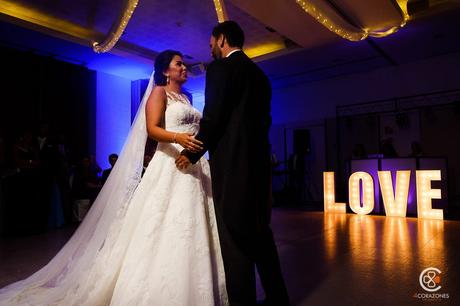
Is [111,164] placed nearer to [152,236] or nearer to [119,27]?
[119,27]

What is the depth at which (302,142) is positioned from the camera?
10.1m

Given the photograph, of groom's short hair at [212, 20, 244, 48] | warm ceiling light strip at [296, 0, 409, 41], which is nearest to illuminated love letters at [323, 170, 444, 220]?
warm ceiling light strip at [296, 0, 409, 41]

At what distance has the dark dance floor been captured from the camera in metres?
2.18

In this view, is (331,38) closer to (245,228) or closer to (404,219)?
(404,219)

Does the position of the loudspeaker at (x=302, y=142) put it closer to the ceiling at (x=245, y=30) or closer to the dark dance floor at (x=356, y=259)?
the ceiling at (x=245, y=30)

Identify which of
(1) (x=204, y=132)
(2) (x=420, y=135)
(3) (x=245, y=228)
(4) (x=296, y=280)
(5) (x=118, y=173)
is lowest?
(4) (x=296, y=280)

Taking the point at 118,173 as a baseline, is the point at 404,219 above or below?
below

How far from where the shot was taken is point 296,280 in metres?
2.51

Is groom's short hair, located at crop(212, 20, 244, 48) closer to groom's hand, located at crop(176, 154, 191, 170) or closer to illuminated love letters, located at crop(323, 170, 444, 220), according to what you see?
groom's hand, located at crop(176, 154, 191, 170)

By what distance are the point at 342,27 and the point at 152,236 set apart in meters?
5.23

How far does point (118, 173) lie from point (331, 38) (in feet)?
19.0

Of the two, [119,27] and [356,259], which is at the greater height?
[119,27]

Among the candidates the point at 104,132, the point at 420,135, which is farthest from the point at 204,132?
the point at 420,135

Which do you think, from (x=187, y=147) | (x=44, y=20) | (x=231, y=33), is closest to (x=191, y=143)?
(x=187, y=147)
